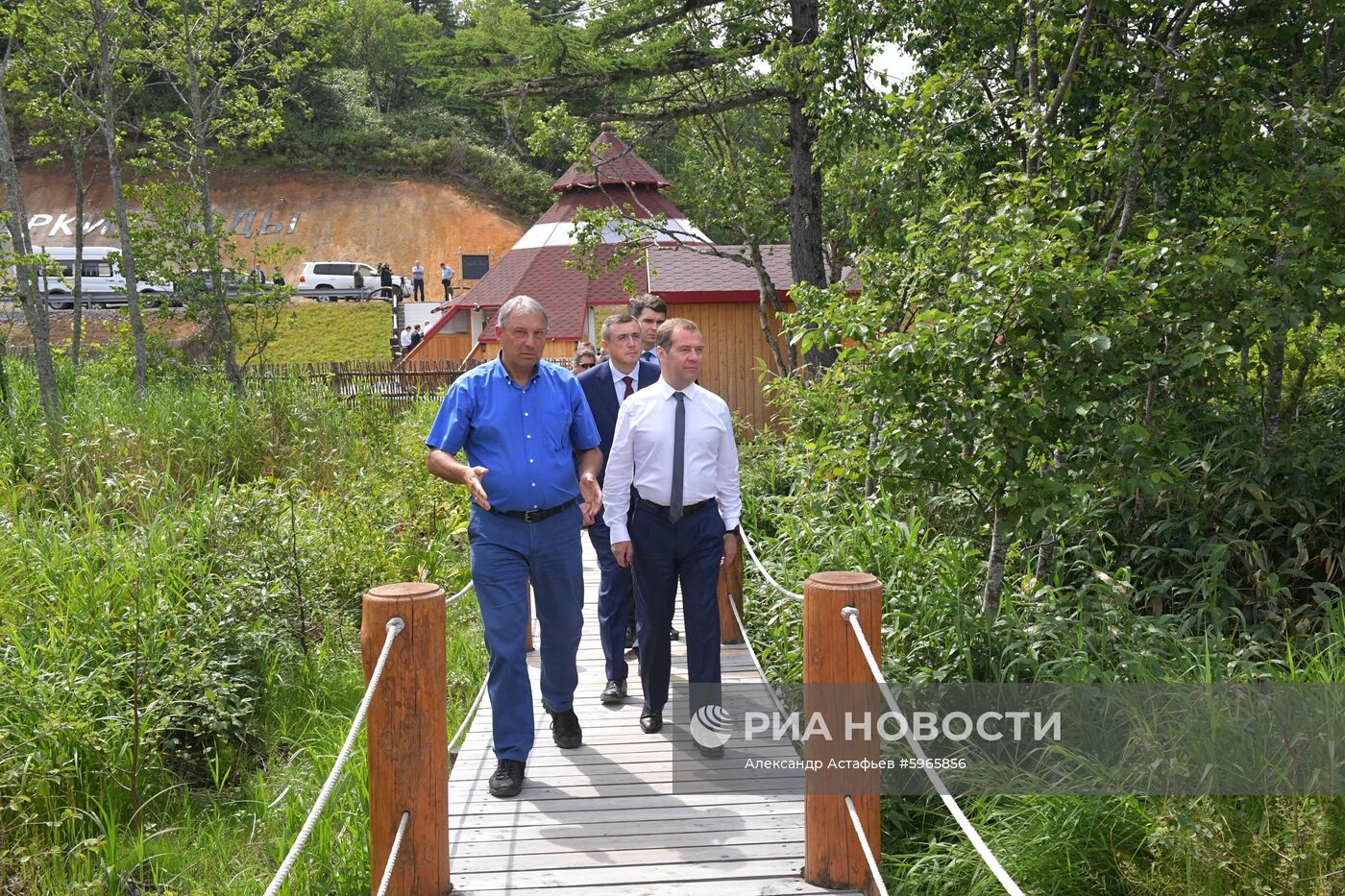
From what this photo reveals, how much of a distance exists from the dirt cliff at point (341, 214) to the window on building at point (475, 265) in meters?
0.65

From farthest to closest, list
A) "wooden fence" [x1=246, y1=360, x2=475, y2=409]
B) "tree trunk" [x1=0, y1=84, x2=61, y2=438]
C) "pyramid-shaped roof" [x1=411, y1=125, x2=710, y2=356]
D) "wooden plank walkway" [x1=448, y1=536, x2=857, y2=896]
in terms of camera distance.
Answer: "pyramid-shaped roof" [x1=411, y1=125, x2=710, y2=356], "wooden fence" [x1=246, y1=360, x2=475, y2=409], "tree trunk" [x1=0, y1=84, x2=61, y2=438], "wooden plank walkway" [x1=448, y1=536, x2=857, y2=896]

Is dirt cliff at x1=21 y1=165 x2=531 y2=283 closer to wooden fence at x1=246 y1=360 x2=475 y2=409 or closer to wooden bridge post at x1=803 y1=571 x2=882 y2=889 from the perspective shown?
wooden fence at x1=246 y1=360 x2=475 y2=409

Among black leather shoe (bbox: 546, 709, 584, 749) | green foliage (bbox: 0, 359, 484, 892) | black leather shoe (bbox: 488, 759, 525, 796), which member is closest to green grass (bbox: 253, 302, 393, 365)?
green foliage (bbox: 0, 359, 484, 892)

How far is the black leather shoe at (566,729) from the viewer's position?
17.5 ft

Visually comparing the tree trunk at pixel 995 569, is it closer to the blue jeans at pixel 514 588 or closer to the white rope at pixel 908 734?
→ the white rope at pixel 908 734

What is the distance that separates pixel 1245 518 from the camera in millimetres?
6648

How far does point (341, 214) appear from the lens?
51719 mm

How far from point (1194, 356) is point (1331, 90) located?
299 centimetres

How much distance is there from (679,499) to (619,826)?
4.66 ft

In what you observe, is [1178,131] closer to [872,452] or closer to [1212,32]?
[1212,32]

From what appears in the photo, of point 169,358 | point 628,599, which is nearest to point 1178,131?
point 628,599

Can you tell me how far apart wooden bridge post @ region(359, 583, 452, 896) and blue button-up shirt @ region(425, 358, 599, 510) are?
96 cm

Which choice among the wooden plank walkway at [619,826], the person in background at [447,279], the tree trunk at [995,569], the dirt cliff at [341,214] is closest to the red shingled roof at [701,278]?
the tree trunk at [995,569]

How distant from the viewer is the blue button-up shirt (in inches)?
187
